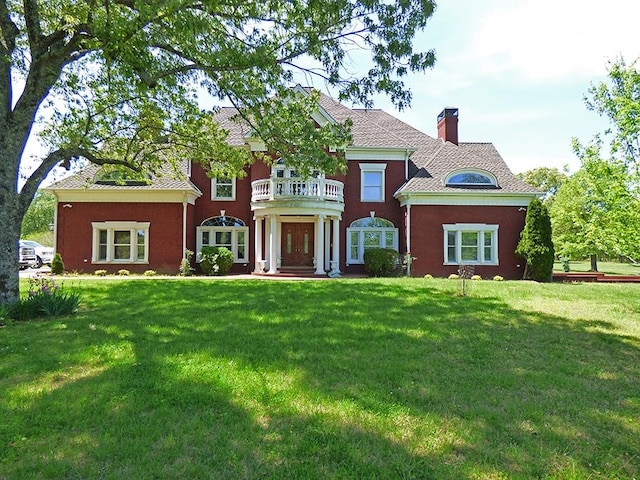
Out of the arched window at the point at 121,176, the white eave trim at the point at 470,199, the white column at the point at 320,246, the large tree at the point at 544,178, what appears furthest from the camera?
the large tree at the point at 544,178

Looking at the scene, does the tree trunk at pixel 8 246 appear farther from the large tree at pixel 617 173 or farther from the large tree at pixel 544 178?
the large tree at pixel 544 178

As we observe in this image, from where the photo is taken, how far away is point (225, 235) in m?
20.7

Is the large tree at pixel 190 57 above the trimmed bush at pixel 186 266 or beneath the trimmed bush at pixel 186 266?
above

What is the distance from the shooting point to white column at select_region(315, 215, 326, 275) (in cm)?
1861

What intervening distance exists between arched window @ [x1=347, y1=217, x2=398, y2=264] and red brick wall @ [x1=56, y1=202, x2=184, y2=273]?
8501mm

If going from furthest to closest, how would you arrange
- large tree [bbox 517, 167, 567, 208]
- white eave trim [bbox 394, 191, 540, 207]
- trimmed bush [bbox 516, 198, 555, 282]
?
large tree [bbox 517, 167, 567, 208]
white eave trim [bbox 394, 191, 540, 207]
trimmed bush [bbox 516, 198, 555, 282]

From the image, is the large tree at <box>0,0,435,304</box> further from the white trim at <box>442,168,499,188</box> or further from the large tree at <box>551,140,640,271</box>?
the white trim at <box>442,168,499,188</box>

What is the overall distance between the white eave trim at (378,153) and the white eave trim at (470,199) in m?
2.25

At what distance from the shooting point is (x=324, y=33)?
331 inches

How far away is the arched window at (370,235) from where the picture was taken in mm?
20344

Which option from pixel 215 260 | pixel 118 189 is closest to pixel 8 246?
pixel 215 260

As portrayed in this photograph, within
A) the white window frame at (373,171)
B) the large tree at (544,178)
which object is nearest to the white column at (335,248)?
the white window frame at (373,171)

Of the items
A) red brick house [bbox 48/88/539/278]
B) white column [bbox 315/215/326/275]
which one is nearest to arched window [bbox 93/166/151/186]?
red brick house [bbox 48/88/539/278]

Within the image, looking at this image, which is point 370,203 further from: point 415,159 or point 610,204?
point 610,204
